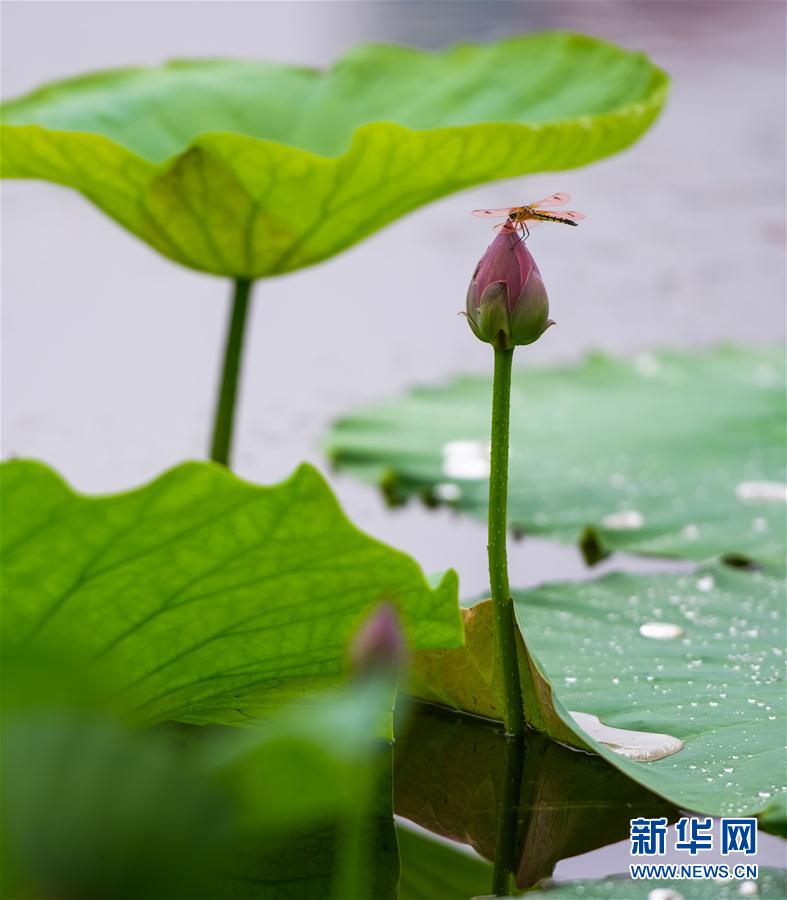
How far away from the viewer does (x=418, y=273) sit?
201 cm

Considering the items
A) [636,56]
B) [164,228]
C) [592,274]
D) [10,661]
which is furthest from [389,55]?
[10,661]

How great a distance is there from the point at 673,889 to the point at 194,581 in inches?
9.7

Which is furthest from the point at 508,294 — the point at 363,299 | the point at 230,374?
the point at 363,299

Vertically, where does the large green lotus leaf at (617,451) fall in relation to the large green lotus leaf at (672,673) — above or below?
above

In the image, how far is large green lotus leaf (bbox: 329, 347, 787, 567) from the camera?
3.68ft

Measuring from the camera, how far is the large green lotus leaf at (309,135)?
90 cm

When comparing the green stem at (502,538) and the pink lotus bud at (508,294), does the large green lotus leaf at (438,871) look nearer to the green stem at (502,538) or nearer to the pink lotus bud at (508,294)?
the green stem at (502,538)

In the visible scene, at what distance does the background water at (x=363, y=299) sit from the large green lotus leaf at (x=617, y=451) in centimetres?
4

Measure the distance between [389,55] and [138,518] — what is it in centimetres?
105

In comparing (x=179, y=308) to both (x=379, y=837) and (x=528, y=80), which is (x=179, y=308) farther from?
(x=379, y=837)

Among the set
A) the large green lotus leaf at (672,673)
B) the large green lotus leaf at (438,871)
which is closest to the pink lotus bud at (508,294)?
the large green lotus leaf at (672,673)

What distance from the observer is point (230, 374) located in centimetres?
108

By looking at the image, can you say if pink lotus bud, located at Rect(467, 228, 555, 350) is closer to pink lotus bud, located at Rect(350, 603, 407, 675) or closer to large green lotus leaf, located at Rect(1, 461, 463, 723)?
large green lotus leaf, located at Rect(1, 461, 463, 723)

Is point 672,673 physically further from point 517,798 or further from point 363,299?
point 363,299
